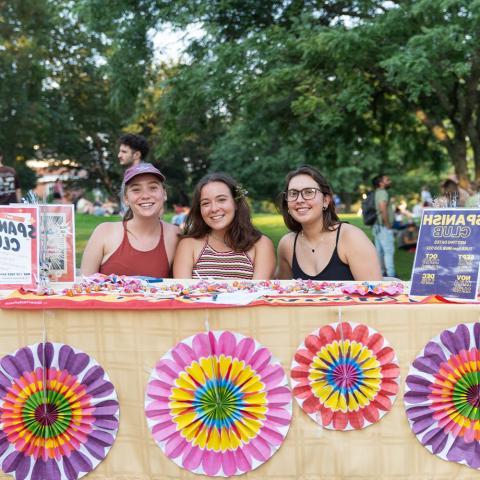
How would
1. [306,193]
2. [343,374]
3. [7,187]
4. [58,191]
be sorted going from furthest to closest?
1. [58,191]
2. [7,187]
3. [306,193]
4. [343,374]

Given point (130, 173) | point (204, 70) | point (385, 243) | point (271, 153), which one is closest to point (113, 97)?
point (204, 70)

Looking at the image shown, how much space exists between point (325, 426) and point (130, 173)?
4.84 feet

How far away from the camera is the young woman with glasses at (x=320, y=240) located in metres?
2.95

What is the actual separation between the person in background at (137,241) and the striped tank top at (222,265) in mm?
179

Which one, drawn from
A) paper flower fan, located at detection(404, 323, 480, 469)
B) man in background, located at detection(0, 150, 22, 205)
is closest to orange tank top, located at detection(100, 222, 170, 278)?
paper flower fan, located at detection(404, 323, 480, 469)

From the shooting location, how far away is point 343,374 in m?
2.16

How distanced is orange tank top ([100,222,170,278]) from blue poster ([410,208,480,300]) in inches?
50.6

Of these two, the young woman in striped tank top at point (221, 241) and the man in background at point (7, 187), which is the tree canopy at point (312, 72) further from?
the young woman in striped tank top at point (221, 241)

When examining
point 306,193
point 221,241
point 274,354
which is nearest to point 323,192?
point 306,193

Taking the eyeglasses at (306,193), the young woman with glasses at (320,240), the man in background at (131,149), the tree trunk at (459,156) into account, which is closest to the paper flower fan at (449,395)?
the young woman with glasses at (320,240)

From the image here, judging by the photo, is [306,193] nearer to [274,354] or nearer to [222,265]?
[222,265]

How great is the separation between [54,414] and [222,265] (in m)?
1.12

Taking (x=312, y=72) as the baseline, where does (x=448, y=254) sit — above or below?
below

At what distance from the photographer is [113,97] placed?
1118cm
